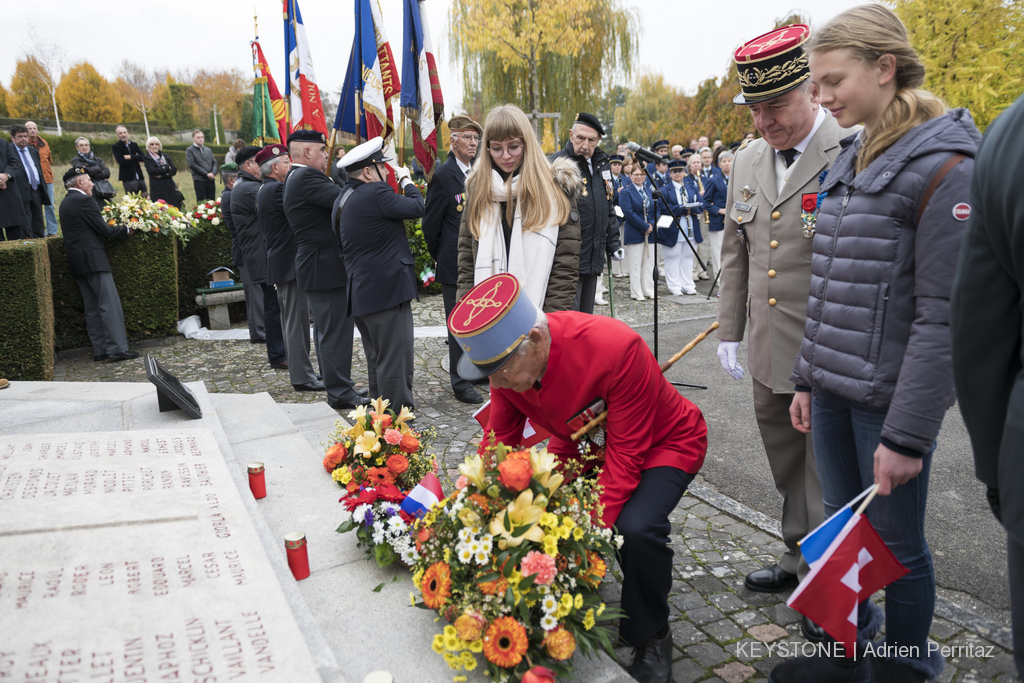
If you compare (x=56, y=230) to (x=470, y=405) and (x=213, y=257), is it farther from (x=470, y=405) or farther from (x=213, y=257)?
→ (x=470, y=405)

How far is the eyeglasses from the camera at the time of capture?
457 centimetres

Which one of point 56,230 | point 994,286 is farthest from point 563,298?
point 56,230

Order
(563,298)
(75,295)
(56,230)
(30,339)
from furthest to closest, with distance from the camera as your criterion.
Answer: (56,230) < (75,295) < (30,339) < (563,298)

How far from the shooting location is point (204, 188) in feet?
52.3

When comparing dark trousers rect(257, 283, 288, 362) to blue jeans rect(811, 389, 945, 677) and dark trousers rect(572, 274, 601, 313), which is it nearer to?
dark trousers rect(572, 274, 601, 313)

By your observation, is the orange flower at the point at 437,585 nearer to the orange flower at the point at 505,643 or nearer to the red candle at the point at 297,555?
the orange flower at the point at 505,643

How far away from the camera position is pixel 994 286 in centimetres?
133

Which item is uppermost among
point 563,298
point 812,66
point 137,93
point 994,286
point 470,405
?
point 137,93

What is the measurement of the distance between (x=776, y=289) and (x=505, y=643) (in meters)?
1.82

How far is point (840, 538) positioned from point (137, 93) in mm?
70815

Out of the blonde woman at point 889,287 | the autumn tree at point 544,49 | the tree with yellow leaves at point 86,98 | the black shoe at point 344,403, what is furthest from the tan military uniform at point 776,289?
the tree with yellow leaves at point 86,98

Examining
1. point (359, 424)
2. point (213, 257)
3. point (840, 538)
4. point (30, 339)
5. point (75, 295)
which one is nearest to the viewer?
point (840, 538)

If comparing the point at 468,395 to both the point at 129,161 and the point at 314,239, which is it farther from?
the point at 129,161

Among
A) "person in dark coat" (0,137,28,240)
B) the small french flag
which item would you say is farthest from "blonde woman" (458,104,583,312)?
"person in dark coat" (0,137,28,240)
